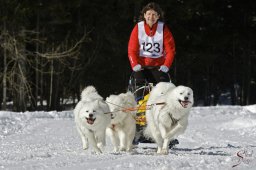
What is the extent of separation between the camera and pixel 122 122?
24.1 feet

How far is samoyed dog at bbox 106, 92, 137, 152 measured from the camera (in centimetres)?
725

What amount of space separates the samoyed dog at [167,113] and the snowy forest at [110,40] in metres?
16.9

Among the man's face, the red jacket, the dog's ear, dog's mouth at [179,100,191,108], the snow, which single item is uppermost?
the man's face

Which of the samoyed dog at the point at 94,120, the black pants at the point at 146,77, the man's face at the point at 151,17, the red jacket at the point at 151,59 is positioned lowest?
the samoyed dog at the point at 94,120

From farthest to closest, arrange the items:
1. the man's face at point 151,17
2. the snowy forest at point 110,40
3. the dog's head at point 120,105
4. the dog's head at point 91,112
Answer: the snowy forest at point 110,40 → the man's face at point 151,17 → the dog's head at point 120,105 → the dog's head at point 91,112

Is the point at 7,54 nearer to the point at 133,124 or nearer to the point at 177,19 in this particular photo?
the point at 177,19

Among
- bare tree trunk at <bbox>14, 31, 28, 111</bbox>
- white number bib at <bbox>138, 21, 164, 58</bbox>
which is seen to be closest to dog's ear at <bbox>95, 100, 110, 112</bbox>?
white number bib at <bbox>138, 21, 164, 58</bbox>

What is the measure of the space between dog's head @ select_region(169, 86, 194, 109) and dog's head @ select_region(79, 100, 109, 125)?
0.97 metres

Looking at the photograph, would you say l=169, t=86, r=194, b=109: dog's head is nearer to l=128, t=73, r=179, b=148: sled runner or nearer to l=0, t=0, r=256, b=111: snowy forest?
l=128, t=73, r=179, b=148: sled runner

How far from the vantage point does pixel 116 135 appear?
7527 mm

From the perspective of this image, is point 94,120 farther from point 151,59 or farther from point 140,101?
point 151,59

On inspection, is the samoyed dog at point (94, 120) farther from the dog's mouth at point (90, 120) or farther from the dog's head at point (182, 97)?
the dog's head at point (182, 97)

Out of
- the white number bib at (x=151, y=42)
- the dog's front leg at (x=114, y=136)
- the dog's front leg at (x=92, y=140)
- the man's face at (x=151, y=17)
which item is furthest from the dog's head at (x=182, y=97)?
the man's face at (x=151, y=17)

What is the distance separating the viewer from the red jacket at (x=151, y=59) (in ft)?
26.0
